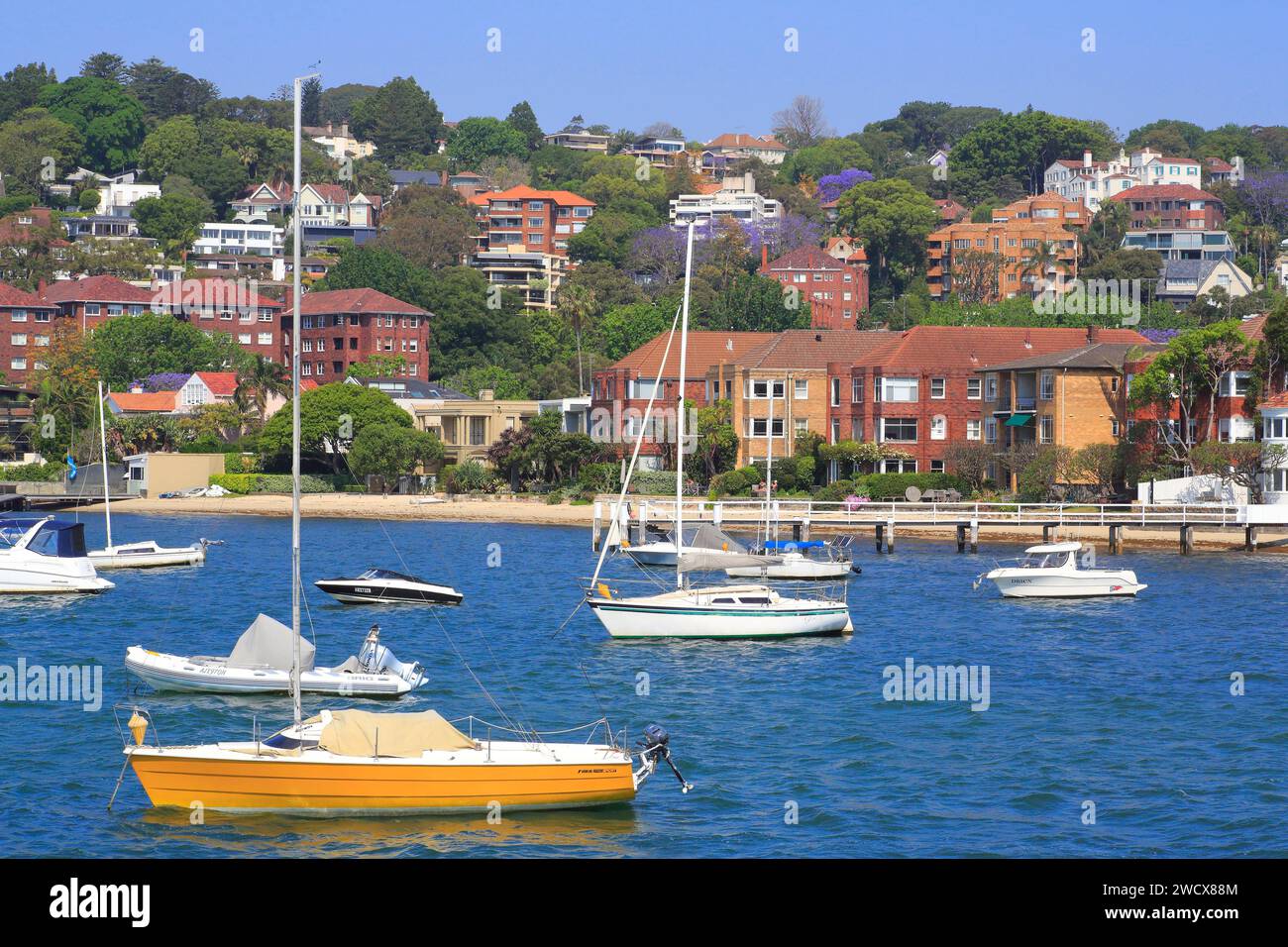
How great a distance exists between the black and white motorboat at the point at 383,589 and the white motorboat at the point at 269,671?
721 inches

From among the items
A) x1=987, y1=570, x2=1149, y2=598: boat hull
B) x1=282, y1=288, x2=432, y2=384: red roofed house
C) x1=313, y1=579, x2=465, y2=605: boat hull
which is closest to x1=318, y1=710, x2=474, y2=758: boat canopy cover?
x1=313, y1=579, x2=465, y2=605: boat hull

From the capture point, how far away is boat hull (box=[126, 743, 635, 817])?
25703 mm

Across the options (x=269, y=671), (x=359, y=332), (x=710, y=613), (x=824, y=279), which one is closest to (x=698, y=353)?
(x=359, y=332)

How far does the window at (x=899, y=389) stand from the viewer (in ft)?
327

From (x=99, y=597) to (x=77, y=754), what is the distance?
29394 mm

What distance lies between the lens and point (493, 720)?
1436 inches

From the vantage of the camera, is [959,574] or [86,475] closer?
A: [959,574]

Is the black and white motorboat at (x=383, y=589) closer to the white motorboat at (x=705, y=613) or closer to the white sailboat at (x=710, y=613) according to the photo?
the white sailboat at (x=710, y=613)

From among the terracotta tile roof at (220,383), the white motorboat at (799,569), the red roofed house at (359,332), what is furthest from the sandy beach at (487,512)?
the red roofed house at (359,332)

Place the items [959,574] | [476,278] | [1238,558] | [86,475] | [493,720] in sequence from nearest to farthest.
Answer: [493,720] → [959,574] → [1238,558] → [86,475] → [476,278]

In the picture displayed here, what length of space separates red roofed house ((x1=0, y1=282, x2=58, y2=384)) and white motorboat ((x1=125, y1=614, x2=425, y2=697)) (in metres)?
131
